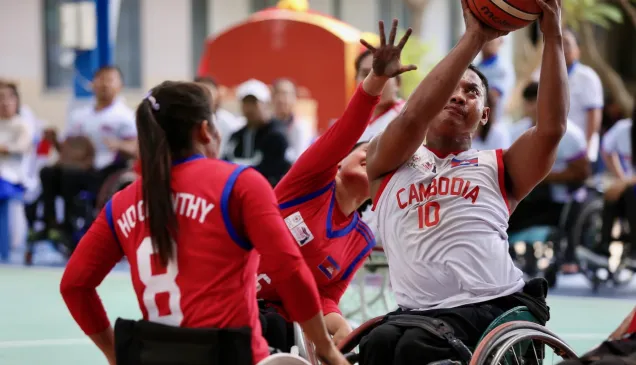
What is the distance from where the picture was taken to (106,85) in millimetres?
10133

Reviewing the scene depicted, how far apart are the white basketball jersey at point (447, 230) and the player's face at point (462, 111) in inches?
4.0

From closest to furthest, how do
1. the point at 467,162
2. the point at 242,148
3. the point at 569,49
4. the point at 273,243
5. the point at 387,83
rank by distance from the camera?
1. the point at 273,243
2. the point at 467,162
3. the point at 387,83
4. the point at 569,49
5. the point at 242,148

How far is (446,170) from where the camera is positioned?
11.8 feet

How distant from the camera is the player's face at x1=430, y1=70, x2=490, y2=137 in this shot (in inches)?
144

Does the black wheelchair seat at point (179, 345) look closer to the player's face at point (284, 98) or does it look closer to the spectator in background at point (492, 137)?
the spectator in background at point (492, 137)

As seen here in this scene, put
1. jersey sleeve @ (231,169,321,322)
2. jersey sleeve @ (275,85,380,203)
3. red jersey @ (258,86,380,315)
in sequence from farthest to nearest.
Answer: red jersey @ (258,86,380,315)
jersey sleeve @ (275,85,380,203)
jersey sleeve @ (231,169,321,322)

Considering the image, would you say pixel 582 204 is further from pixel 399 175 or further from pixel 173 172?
pixel 173 172

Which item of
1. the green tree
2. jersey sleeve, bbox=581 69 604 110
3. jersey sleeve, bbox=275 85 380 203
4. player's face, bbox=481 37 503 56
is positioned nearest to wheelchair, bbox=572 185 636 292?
jersey sleeve, bbox=581 69 604 110

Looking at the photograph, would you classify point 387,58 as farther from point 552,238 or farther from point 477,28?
point 552,238

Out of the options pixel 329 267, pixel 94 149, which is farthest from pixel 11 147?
pixel 329 267

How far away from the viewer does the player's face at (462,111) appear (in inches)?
144

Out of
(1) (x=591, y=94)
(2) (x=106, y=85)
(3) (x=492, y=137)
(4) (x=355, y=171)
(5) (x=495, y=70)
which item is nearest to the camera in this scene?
(4) (x=355, y=171)

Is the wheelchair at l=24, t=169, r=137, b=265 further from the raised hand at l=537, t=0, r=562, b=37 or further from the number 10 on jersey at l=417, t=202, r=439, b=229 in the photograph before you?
the raised hand at l=537, t=0, r=562, b=37

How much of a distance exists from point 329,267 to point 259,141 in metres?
5.16
